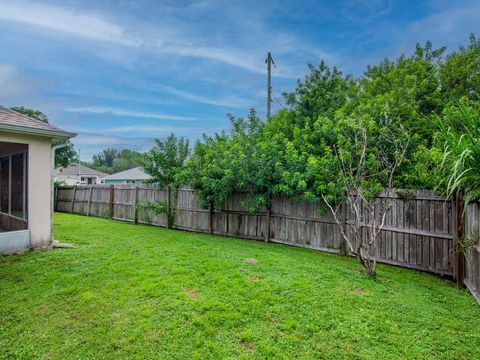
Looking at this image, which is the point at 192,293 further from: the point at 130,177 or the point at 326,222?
the point at 130,177

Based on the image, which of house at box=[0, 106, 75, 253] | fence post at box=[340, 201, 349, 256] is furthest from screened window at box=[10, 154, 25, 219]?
fence post at box=[340, 201, 349, 256]

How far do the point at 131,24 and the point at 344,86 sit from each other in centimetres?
793

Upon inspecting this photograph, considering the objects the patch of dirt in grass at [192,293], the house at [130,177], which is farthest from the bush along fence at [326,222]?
the house at [130,177]

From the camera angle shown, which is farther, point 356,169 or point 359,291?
point 356,169

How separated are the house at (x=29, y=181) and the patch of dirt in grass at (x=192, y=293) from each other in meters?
4.47

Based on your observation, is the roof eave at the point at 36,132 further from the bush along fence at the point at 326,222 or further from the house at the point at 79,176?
the house at the point at 79,176

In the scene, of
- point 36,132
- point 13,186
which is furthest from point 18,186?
point 36,132

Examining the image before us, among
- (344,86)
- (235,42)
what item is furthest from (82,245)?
(344,86)

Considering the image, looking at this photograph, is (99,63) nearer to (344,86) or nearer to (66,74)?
(66,74)

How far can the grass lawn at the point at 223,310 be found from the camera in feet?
9.74

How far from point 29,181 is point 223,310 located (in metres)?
5.48

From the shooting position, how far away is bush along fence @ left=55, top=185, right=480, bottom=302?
5.07 m

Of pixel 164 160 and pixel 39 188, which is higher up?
pixel 164 160

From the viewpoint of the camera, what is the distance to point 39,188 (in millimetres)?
6625
